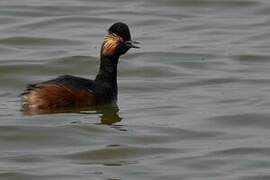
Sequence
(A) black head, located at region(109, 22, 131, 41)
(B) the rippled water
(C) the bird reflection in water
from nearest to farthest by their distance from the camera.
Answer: (B) the rippled water, (C) the bird reflection in water, (A) black head, located at region(109, 22, 131, 41)

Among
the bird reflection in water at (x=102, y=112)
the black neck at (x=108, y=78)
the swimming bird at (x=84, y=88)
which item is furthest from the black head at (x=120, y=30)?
the bird reflection in water at (x=102, y=112)

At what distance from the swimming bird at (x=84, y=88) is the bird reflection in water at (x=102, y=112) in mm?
51


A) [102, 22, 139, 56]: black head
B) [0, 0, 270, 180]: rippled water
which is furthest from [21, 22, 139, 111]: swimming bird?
[0, 0, 270, 180]: rippled water

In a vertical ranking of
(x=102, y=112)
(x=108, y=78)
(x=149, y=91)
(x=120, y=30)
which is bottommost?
(x=102, y=112)

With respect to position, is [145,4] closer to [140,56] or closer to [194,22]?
[194,22]

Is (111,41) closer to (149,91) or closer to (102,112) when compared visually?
(102,112)

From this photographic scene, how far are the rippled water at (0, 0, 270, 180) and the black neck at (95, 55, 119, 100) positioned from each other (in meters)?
0.23

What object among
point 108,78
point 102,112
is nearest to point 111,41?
point 108,78

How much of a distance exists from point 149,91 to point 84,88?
61.1 inches

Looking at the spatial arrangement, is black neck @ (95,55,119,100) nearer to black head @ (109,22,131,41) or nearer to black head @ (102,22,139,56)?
black head @ (102,22,139,56)

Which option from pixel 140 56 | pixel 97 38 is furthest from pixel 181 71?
pixel 97 38

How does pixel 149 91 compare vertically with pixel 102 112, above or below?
above

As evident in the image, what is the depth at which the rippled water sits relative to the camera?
41.7 ft

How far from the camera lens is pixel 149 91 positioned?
16375 millimetres
